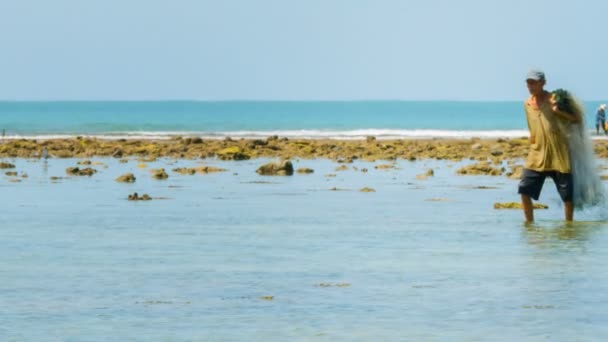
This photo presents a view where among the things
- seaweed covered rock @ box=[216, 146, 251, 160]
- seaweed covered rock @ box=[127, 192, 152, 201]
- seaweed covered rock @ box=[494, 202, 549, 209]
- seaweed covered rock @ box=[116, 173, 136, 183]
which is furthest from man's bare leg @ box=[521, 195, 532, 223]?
seaweed covered rock @ box=[216, 146, 251, 160]

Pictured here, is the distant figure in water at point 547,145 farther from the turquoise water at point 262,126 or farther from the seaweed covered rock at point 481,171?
the turquoise water at point 262,126

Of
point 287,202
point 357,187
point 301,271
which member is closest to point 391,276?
point 301,271

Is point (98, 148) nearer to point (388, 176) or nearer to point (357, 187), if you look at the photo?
point (388, 176)

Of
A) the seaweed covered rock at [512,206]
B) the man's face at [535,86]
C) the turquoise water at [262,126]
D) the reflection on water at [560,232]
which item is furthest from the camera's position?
the turquoise water at [262,126]

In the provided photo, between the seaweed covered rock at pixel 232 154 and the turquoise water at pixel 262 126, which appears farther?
the turquoise water at pixel 262 126

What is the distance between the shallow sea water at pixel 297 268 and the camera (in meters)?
8.52

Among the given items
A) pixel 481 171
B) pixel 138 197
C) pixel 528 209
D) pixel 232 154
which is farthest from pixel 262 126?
pixel 528 209

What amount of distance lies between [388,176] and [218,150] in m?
10.3

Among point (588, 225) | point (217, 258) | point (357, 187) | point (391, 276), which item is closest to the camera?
point (391, 276)

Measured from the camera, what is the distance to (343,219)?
51.6 feet

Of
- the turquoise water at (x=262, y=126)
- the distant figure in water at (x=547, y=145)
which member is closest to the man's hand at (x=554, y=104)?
the distant figure in water at (x=547, y=145)

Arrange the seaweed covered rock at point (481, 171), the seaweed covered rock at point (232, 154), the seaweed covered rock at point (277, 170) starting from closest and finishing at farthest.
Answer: the seaweed covered rock at point (277, 170) → the seaweed covered rock at point (481, 171) → the seaweed covered rock at point (232, 154)

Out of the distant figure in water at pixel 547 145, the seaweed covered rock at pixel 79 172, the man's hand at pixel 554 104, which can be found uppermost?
the man's hand at pixel 554 104

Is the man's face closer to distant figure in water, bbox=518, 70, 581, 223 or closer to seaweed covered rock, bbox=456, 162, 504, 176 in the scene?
distant figure in water, bbox=518, 70, 581, 223
